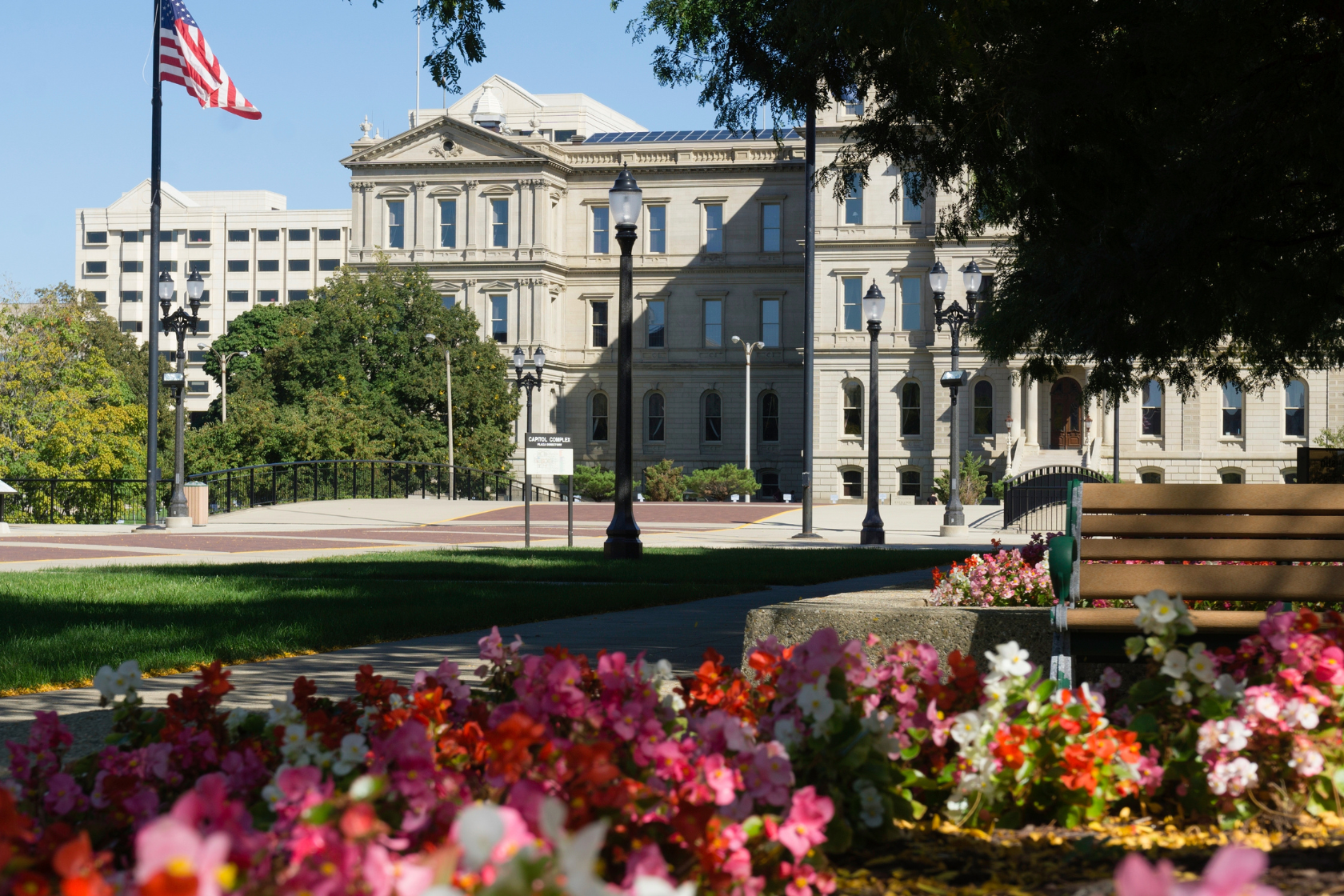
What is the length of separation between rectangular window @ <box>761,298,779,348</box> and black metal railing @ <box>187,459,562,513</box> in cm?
1619

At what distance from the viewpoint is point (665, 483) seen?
188ft

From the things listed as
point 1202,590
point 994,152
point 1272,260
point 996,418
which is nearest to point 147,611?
point 994,152

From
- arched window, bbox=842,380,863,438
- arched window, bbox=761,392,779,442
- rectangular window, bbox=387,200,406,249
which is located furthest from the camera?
rectangular window, bbox=387,200,406,249

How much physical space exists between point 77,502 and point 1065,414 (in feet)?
132

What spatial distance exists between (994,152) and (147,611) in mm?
7161

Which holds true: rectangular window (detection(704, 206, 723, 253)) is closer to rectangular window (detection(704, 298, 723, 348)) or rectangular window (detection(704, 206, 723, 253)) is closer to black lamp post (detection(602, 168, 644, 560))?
rectangular window (detection(704, 298, 723, 348))

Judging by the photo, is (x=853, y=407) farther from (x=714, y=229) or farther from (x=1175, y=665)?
(x=1175, y=665)

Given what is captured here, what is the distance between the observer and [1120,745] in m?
3.83

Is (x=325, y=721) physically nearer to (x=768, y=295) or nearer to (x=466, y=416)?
(x=466, y=416)

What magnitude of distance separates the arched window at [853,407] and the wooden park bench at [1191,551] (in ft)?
194

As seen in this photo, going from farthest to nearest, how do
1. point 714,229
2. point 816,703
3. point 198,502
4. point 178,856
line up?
point 714,229 < point 198,502 < point 816,703 < point 178,856

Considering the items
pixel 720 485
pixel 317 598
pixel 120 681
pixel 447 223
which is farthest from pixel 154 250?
pixel 447 223

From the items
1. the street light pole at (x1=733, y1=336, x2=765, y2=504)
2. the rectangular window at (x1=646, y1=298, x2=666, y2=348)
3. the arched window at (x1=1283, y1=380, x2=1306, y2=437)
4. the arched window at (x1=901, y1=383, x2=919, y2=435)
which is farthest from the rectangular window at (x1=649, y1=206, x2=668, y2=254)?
the arched window at (x1=1283, y1=380, x2=1306, y2=437)

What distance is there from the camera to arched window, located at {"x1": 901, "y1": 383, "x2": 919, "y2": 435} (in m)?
63.3
